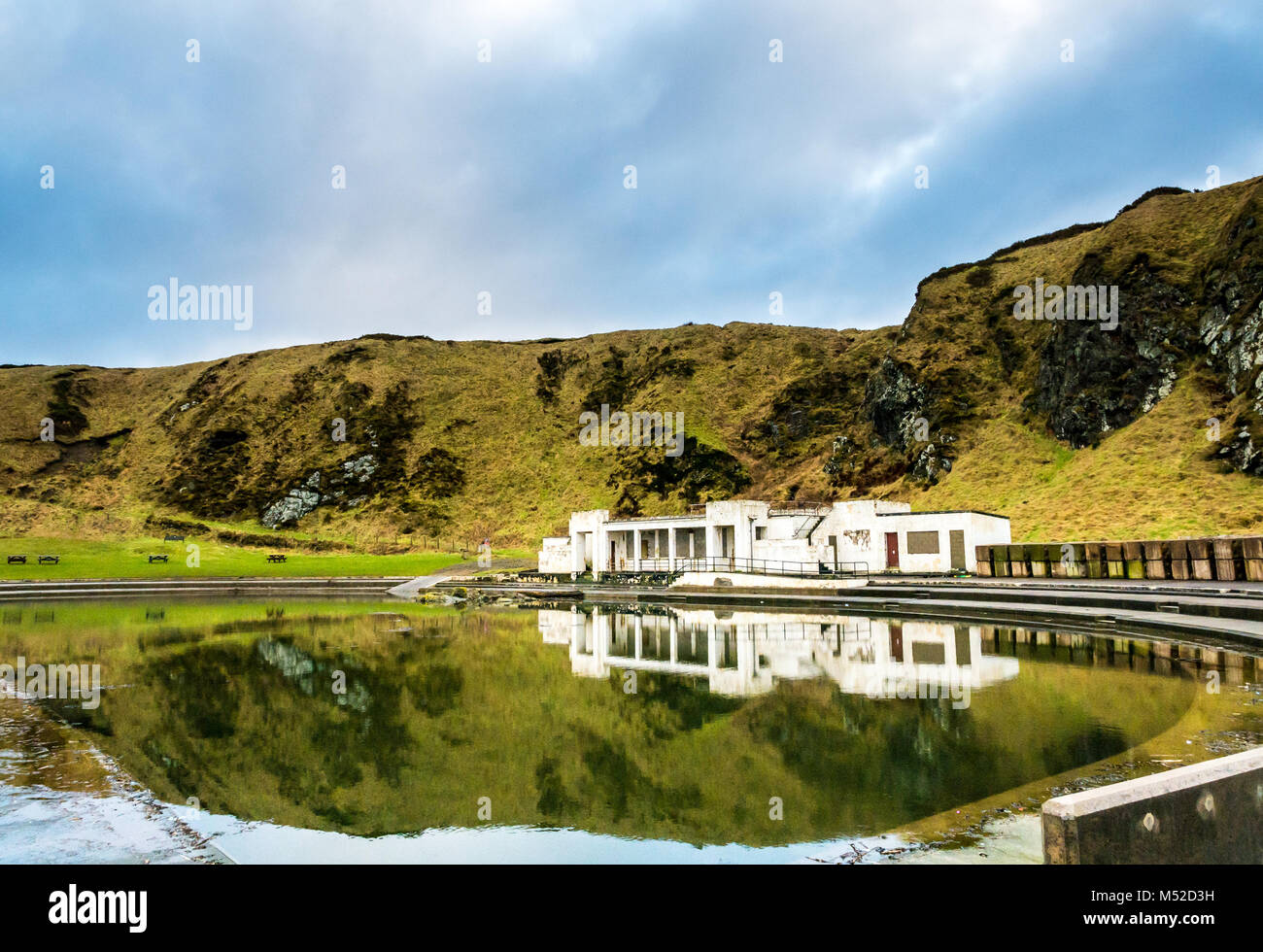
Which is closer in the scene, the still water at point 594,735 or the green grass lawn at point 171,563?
the still water at point 594,735

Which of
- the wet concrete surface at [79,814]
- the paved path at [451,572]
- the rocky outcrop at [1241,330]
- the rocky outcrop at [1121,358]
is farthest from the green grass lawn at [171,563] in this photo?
the rocky outcrop at [1241,330]

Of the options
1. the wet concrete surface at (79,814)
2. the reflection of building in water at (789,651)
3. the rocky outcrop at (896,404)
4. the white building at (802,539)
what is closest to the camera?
the wet concrete surface at (79,814)

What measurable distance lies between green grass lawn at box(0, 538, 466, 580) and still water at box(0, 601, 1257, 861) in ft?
121

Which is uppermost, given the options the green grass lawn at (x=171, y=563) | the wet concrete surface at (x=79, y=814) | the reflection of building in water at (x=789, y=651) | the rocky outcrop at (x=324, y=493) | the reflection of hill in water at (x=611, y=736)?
the rocky outcrop at (x=324, y=493)

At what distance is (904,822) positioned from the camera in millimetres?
7891

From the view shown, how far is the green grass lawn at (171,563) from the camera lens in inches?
2201

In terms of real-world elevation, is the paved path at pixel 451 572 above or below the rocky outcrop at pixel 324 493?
below

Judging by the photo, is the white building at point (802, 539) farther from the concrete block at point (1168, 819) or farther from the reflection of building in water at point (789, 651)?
the concrete block at point (1168, 819)

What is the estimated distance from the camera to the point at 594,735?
1218cm

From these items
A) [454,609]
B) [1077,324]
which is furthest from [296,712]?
[1077,324]

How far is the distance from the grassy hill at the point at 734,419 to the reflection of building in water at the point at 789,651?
103 ft

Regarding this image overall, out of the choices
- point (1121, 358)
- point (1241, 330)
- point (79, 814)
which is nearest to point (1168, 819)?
point (79, 814)

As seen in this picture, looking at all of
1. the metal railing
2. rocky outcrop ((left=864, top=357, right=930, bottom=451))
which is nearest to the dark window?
the metal railing
